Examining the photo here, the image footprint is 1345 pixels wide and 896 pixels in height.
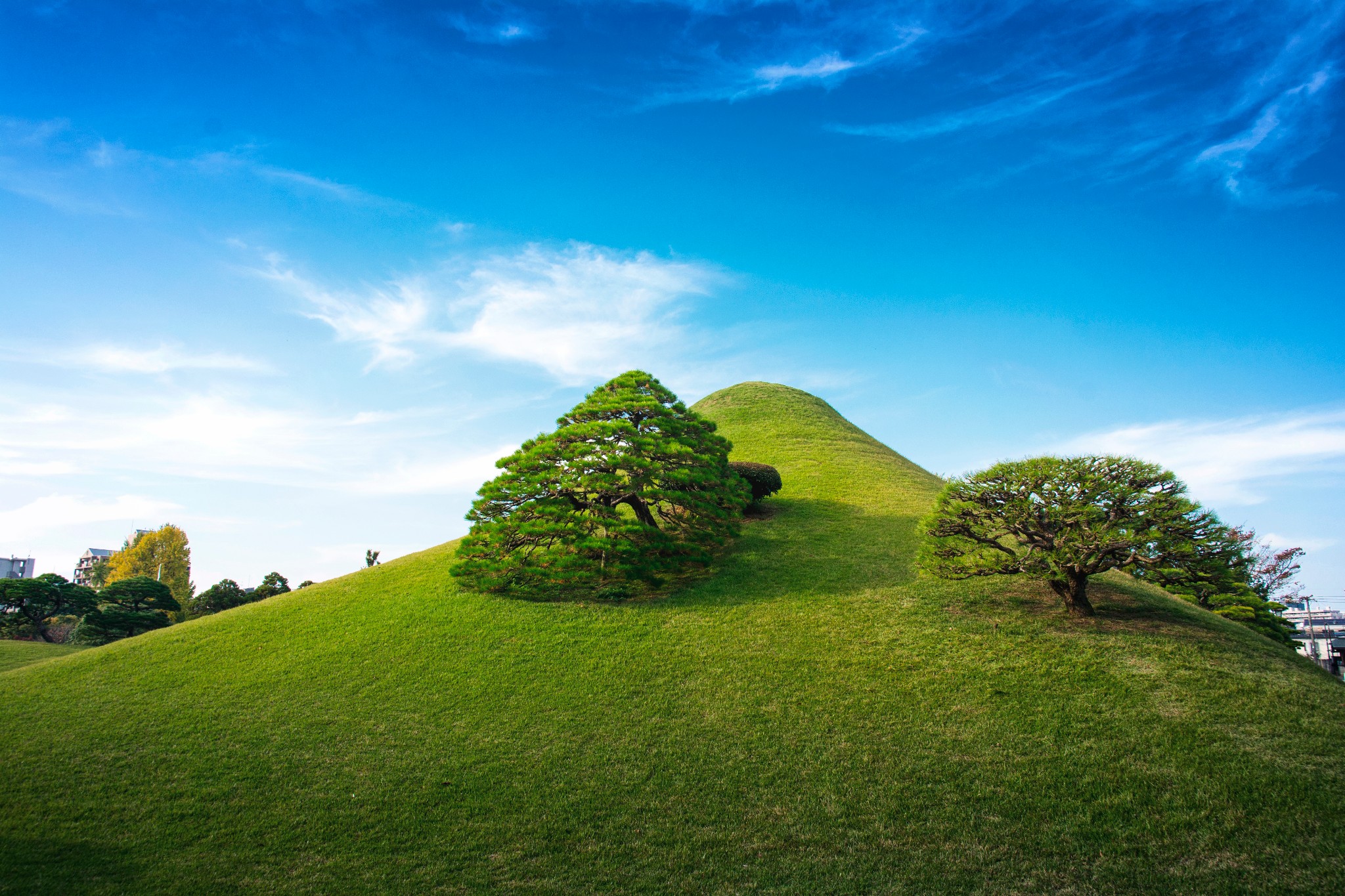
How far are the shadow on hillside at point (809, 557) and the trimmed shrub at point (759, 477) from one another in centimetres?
72

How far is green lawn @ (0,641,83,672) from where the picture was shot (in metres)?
20.9

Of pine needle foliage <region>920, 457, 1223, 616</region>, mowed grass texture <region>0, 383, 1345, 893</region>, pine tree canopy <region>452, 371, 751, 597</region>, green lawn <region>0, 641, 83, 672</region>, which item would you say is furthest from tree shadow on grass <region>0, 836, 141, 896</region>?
pine needle foliage <region>920, 457, 1223, 616</region>

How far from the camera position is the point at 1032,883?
9.10 meters

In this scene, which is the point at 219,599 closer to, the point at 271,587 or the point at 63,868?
the point at 271,587

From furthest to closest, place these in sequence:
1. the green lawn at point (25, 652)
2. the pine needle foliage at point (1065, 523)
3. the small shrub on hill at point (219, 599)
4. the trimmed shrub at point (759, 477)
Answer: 1. the small shrub on hill at point (219, 599)
2. the trimmed shrub at point (759, 477)
3. the green lawn at point (25, 652)
4. the pine needle foliage at point (1065, 523)

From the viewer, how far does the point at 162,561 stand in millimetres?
48875

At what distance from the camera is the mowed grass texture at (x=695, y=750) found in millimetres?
9625

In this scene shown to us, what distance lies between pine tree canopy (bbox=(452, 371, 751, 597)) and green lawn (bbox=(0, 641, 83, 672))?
44.6 feet

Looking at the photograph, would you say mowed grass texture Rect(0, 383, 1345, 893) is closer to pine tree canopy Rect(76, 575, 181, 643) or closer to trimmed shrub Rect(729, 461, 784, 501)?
trimmed shrub Rect(729, 461, 784, 501)

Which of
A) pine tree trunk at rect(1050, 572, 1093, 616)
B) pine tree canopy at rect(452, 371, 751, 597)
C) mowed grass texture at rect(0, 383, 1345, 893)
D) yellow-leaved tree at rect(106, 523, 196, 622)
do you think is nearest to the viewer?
mowed grass texture at rect(0, 383, 1345, 893)

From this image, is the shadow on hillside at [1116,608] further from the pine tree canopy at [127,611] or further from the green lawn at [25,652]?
the pine tree canopy at [127,611]

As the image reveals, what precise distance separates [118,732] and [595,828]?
34.7 ft

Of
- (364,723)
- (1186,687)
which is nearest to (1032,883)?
(1186,687)

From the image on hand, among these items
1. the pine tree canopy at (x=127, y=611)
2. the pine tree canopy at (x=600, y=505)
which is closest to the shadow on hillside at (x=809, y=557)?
the pine tree canopy at (x=600, y=505)
